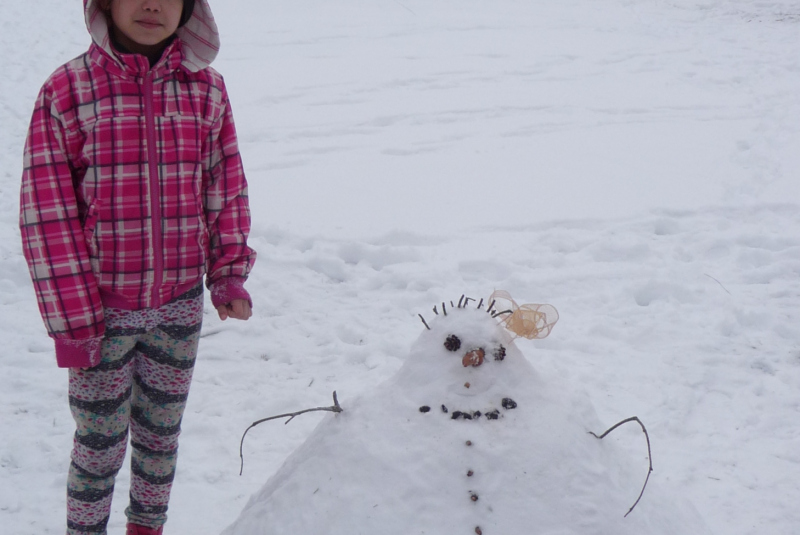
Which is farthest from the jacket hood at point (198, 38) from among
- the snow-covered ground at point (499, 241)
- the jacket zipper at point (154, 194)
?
the snow-covered ground at point (499, 241)

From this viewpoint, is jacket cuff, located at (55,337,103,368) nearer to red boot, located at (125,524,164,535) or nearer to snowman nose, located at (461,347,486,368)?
red boot, located at (125,524,164,535)

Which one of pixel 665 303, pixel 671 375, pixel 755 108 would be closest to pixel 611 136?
pixel 755 108

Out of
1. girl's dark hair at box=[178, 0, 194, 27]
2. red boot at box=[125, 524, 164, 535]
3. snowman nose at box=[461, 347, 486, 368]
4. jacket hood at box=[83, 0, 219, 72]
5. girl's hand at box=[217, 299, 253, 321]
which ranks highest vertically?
girl's dark hair at box=[178, 0, 194, 27]

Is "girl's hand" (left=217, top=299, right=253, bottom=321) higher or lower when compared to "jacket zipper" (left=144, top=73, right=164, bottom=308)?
lower

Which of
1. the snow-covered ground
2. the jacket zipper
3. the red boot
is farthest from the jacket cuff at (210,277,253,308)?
the snow-covered ground

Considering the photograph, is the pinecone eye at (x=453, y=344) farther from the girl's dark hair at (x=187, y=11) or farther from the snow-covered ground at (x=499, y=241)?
the snow-covered ground at (x=499, y=241)

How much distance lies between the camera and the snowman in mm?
1345

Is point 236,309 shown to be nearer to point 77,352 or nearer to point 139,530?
point 77,352

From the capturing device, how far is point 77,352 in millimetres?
1606

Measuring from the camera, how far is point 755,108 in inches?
265

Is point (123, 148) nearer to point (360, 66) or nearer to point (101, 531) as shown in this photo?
point (101, 531)

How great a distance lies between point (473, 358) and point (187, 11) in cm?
117

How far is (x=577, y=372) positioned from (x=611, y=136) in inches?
141

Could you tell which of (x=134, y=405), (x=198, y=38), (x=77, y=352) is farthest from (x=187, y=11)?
(x=134, y=405)
